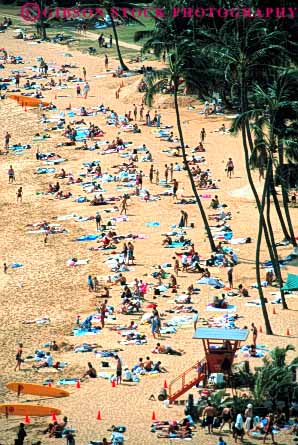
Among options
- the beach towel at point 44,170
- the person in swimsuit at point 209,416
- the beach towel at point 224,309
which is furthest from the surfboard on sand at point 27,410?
the beach towel at point 44,170

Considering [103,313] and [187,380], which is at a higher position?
[187,380]

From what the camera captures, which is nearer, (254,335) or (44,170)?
(254,335)

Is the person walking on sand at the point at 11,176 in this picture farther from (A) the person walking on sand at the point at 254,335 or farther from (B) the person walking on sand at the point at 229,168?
(A) the person walking on sand at the point at 254,335

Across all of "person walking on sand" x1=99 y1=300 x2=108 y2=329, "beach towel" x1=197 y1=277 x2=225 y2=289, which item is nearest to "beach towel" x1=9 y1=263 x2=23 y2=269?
"person walking on sand" x1=99 y1=300 x2=108 y2=329

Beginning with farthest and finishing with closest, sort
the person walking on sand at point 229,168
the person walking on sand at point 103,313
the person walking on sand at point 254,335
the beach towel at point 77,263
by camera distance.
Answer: the person walking on sand at point 229,168 < the beach towel at point 77,263 < the person walking on sand at point 103,313 < the person walking on sand at point 254,335

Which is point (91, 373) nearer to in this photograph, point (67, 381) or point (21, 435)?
point (67, 381)

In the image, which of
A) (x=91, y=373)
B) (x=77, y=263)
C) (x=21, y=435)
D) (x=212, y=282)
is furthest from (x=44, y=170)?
(x=21, y=435)

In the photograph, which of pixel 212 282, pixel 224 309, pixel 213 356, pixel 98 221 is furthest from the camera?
pixel 98 221
